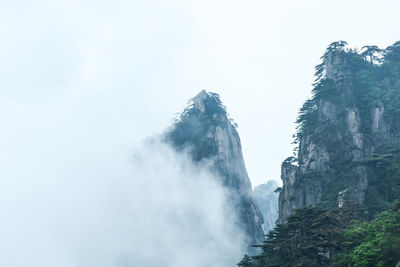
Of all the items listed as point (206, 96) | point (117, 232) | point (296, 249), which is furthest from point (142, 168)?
point (296, 249)

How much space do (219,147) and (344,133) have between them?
149ft

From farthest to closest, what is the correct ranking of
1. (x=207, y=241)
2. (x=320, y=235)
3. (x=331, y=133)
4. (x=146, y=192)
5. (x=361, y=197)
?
(x=146, y=192), (x=207, y=241), (x=331, y=133), (x=361, y=197), (x=320, y=235)

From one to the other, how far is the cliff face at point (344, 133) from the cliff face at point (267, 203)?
86998 mm

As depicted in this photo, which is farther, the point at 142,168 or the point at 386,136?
the point at 142,168

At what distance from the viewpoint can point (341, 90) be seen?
67.1 metres

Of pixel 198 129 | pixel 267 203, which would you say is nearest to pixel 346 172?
pixel 198 129

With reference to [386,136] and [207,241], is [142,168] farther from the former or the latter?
[386,136]

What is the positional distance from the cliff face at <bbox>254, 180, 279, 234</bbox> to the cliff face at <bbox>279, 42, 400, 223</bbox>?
86998 millimetres

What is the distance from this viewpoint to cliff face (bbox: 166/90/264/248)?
9888cm

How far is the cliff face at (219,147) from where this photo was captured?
98.9 meters

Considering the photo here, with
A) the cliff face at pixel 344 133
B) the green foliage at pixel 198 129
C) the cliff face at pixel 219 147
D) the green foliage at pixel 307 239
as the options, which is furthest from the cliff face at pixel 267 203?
the green foliage at pixel 307 239

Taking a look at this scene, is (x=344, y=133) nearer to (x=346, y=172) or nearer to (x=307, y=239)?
(x=346, y=172)

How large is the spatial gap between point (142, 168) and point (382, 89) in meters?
64.7

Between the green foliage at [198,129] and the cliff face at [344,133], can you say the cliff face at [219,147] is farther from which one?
the cliff face at [344,133]
